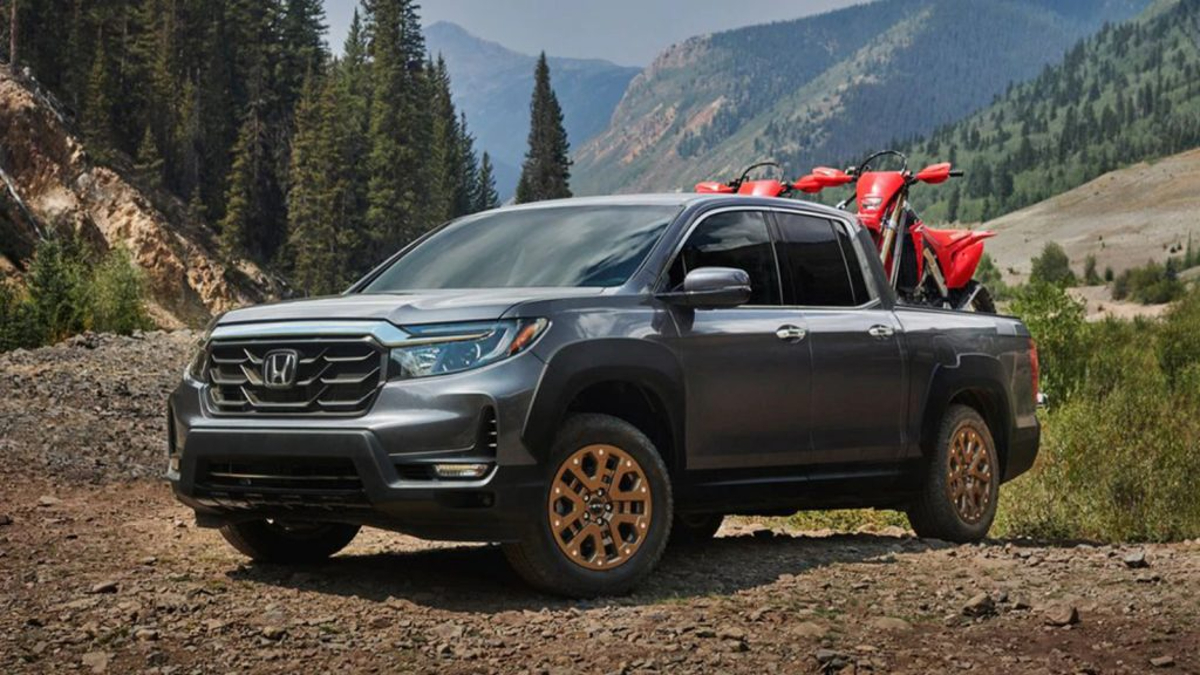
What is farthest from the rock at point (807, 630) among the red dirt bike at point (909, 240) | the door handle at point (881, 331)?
the red dirt bike at point (909, 240)

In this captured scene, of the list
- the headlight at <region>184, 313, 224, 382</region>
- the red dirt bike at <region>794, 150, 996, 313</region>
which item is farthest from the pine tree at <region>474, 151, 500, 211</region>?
the headlight at <region>184, 313, 224, 382</region>

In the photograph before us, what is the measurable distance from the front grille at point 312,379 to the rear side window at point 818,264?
2.65m

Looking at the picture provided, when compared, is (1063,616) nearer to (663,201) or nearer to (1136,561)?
(1136,561)

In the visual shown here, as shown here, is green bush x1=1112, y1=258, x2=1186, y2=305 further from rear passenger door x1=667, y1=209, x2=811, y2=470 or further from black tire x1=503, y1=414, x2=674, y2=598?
black tire x1=503, y1=414, x2=674, y2=598

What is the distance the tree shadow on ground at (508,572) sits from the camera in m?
7.20

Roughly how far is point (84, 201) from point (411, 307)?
2040 inches

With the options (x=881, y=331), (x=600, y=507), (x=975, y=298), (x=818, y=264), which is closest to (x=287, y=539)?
(x=600, y=507)

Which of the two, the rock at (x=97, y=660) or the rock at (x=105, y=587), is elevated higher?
the rock at (x=97, y=660)

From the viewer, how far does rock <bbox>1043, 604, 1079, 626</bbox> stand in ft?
22.2

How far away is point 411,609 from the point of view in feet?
22.5

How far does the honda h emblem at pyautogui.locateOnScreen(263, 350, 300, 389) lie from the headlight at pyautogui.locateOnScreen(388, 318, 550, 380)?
47 cm

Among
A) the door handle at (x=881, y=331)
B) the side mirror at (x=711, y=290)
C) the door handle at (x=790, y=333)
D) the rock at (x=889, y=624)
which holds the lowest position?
the rock at (x=889, y=624)

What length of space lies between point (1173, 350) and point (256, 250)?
4411 centimetres

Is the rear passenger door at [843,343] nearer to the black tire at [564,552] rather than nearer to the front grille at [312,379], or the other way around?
the black tire at [564,552]
